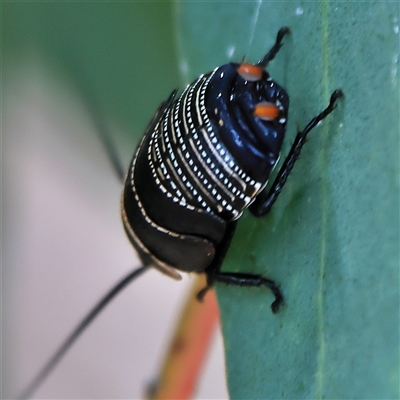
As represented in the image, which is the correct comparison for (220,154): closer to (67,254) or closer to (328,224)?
(328,224)

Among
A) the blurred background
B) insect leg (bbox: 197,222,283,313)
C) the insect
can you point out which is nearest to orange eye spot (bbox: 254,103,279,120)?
the insect

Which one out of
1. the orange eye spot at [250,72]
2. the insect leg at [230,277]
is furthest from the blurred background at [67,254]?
the orange eye spot at [250,72]

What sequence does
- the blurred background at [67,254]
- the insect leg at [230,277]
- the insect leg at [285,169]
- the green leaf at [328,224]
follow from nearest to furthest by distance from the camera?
the green leaf at [328,224]
the insect leg at [285,169]
the insect leg at [230,277]
the blurred background at [67,254]

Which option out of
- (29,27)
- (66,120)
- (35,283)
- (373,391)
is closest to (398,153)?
(373,391)

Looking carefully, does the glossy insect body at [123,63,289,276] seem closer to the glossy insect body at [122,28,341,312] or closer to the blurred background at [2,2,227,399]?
the glossy insect body at [122,28,341,312]

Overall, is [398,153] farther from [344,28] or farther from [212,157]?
[212,157]

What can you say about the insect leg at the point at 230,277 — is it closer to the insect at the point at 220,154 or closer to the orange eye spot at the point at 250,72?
the insect at the point at 220,154
